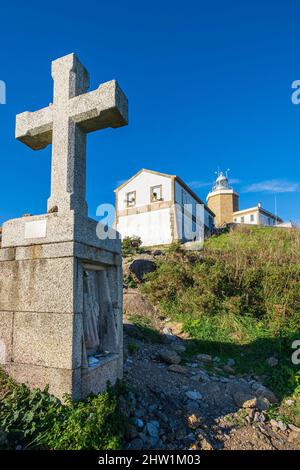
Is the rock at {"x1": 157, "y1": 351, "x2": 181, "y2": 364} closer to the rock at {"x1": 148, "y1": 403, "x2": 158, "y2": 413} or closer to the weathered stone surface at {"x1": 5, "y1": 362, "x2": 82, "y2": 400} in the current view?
the rock at {"x1": 148, "y1": 403, "x2": 158, "y2": 413}

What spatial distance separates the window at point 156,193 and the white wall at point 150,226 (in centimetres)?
91

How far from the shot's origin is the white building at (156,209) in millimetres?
20184

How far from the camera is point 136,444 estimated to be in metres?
2.91

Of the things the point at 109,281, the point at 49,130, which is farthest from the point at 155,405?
the point at 49,130

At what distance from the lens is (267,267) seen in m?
9.22

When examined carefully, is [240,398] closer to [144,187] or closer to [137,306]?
[137,306]

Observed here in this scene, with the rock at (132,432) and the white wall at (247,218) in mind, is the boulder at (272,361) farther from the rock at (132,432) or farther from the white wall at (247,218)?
the white wall at (247,218)

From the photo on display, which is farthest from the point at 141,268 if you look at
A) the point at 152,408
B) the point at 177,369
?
the point at 152,408

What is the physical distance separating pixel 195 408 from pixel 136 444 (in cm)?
130

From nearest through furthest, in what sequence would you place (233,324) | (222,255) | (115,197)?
(233,324)
(222,255)
(115,197)

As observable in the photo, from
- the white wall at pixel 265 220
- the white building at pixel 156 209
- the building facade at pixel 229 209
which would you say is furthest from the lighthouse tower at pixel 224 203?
the white building at pixel 156 209
